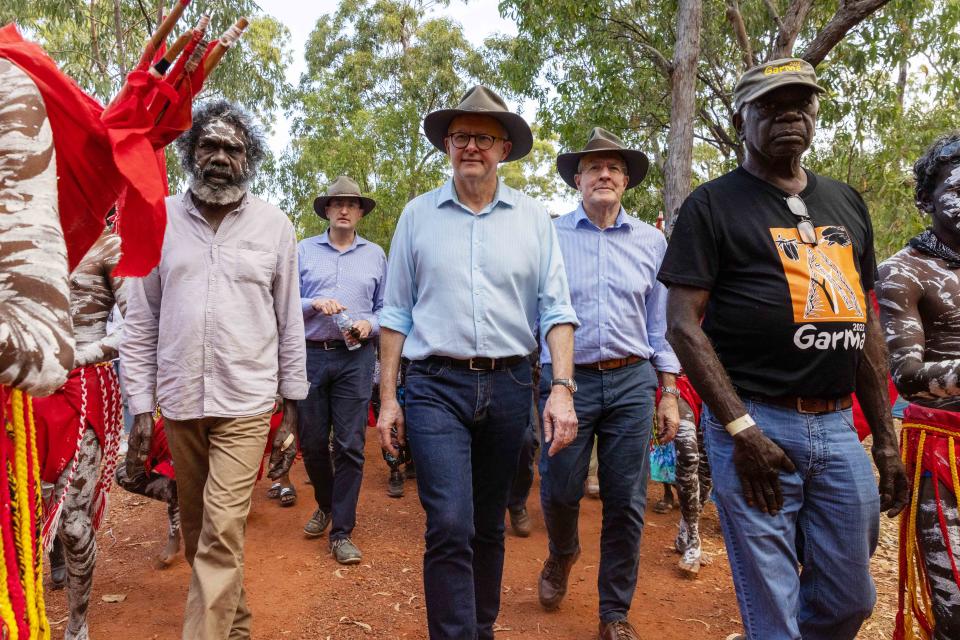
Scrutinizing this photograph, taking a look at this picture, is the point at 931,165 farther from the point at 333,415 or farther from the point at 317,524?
the point at 317,524

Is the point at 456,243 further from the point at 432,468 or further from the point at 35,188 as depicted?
the point at 35,188

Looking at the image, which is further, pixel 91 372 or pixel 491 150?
pixel 91 372

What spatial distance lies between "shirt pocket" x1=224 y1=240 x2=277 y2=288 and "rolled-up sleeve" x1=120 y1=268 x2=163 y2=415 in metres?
0.38

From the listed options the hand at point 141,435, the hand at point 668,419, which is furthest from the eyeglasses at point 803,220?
the hand at point 141,435

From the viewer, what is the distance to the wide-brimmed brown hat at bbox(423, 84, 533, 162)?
330 cm

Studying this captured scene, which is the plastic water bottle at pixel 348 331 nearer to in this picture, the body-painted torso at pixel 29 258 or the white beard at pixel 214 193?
the white beard at pixel 214 193

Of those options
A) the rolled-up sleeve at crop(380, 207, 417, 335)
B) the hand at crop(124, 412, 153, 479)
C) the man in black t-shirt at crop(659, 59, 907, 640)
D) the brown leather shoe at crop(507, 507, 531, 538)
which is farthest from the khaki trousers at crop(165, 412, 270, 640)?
→ the brown leather shoe at crop(507, 507, 531, 538)

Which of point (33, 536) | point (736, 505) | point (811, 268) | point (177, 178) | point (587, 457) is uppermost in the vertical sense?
point (177, 178)

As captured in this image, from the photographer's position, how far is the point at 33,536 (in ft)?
5.40

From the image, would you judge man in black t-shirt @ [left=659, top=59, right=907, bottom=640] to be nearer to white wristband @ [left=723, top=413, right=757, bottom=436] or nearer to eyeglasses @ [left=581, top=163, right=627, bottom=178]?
white wristband @ [left=723, top=413, right=757, bottom=436]

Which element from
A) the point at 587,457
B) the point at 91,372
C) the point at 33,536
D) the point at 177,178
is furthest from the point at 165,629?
the point at 177,178

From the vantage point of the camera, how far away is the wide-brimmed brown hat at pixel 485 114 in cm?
330

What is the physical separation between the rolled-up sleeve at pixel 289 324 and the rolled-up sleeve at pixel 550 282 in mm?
1285

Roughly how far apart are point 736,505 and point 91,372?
3198 mm
